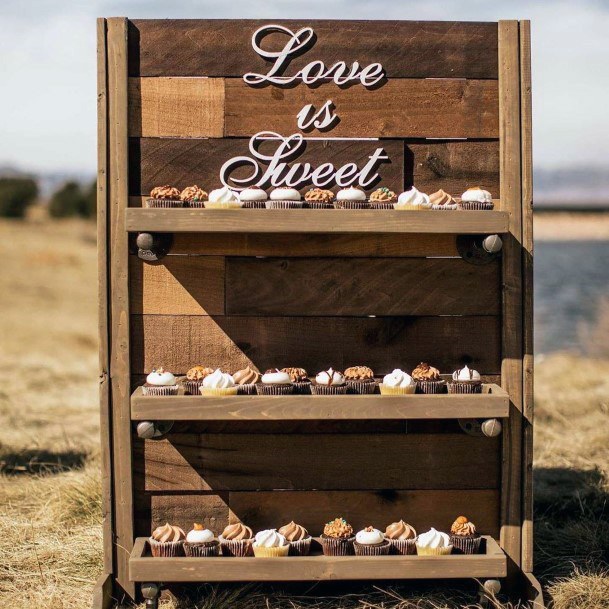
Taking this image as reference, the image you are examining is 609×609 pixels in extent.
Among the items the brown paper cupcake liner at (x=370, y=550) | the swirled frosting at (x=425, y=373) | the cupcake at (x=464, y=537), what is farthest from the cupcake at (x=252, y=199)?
the cupcake at (x=464, y=537)

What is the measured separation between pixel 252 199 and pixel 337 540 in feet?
5.03

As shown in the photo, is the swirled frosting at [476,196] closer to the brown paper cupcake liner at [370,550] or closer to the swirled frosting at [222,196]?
the swirled frosting at [222,196]

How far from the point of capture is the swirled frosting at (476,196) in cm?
389

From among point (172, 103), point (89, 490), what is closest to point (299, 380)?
point (172, 103)

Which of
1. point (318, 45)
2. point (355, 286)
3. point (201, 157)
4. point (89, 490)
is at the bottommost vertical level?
point (89, 490)

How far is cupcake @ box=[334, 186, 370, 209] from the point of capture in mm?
3861

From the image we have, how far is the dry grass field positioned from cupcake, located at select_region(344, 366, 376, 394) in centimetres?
96

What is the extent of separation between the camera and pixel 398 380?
12.5ft

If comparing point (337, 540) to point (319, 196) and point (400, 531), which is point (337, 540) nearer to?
point (400, 531)

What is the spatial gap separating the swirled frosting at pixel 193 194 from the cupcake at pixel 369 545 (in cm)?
163

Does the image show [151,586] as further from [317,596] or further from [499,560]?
[499,560]

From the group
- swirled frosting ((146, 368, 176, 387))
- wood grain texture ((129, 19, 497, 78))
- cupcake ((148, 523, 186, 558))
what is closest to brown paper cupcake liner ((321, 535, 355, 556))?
cupcake ((148, 523, 186, 558))

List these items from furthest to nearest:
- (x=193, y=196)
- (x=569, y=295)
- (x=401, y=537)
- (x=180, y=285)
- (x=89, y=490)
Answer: (x=569, y=295)
(x=89, y=490)
(x=180, y=285)
(x=401, y=537)
(x=193, y=196)

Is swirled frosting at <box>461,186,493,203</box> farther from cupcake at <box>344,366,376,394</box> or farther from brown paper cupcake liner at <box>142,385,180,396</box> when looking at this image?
brown paper cupcake liner at <box>142,385,180,396</box>
